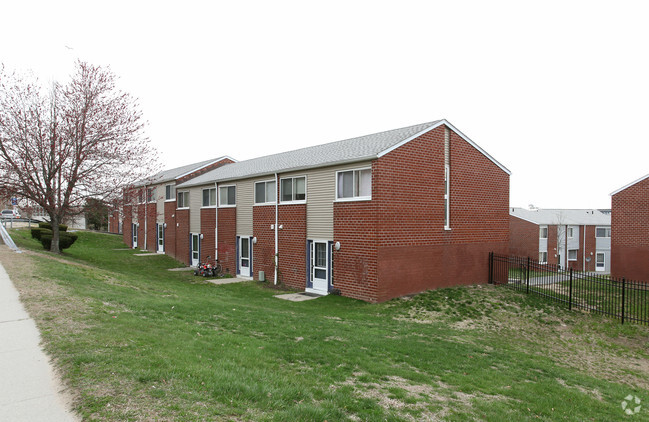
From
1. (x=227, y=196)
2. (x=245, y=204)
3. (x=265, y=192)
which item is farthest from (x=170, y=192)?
(x=265, y=192)

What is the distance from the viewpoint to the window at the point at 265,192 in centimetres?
1970

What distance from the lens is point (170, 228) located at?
30672 millimetres

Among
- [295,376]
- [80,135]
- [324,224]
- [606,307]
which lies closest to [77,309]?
[295,376]

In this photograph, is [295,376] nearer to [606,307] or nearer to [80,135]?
[606,307]

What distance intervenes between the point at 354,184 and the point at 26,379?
12155mm

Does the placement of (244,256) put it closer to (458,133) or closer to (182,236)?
(182,236)

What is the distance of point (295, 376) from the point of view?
5.78 metres

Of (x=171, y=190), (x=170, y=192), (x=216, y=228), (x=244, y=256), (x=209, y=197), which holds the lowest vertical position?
(x=244, y=256)

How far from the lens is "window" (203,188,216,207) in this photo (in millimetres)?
24744

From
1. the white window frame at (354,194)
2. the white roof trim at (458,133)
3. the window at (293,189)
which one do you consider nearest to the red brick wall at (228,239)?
the window at (293,189)

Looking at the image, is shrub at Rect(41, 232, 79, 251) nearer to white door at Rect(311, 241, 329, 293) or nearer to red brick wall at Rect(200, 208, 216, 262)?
red brick wall at Rect(200, 208, 216, 262)

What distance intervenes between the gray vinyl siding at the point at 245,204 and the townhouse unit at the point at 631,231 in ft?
75.9

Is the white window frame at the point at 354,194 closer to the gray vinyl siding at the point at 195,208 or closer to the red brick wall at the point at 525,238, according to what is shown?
the gray vinyl siding at the point at 195,208

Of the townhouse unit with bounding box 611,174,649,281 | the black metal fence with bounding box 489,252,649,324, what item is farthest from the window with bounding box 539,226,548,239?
the black metal fence with bounding box 489,252,649,324
